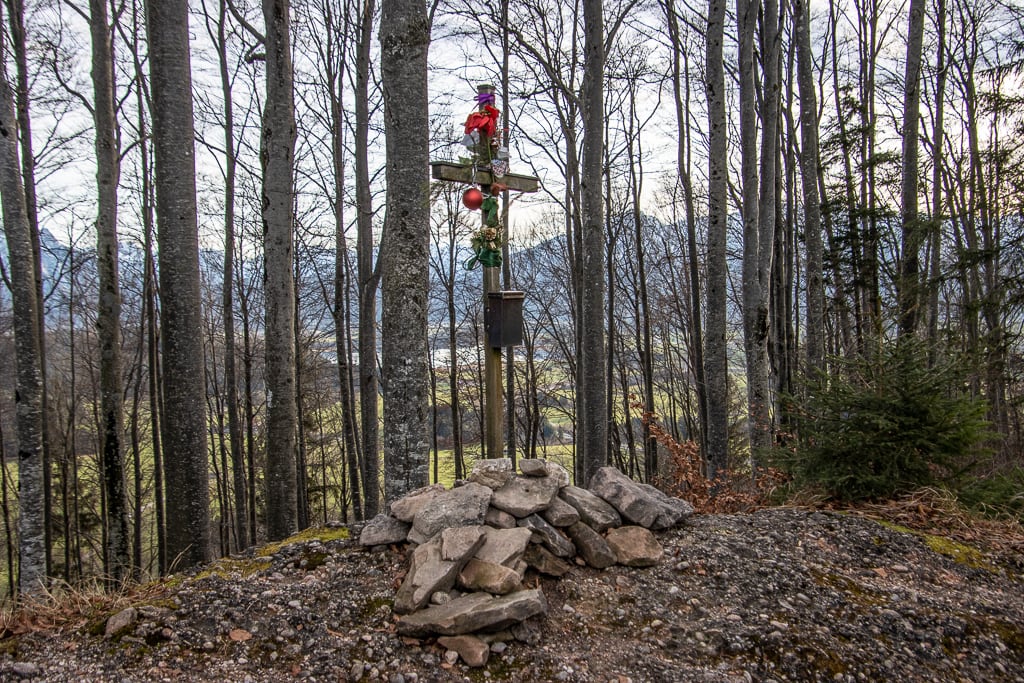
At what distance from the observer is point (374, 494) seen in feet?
30.9

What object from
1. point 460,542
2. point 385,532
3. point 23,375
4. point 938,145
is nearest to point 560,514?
point 460,542

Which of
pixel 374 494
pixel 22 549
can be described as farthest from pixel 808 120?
pixel 22 549

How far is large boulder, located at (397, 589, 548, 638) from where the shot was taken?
2.42 m

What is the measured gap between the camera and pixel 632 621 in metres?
2.67

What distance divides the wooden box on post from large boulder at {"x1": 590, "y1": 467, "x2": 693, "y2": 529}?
1.28m

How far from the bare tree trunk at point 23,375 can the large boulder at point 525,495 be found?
5602mm

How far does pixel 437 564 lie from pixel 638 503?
1.39 meters

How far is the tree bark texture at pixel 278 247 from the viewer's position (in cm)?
575

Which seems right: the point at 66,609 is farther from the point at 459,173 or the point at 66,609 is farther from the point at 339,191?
the point at 339,191

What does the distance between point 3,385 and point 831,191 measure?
21.9 metres

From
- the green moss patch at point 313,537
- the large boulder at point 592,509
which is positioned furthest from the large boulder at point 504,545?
the green moss patch at point 313,537

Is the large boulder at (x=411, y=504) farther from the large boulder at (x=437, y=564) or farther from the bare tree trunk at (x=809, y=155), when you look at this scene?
the bare tree trunk at (x=809, y=155)

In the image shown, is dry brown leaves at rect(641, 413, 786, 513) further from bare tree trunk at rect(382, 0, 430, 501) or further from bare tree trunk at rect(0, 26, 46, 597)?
bare tree trunk at rect(0, 26, 46, 597)

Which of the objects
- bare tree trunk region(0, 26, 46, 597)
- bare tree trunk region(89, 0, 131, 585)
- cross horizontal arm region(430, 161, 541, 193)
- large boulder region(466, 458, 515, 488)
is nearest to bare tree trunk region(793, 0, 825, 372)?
cross horizontal arm region(430, 161, 541, 193)
